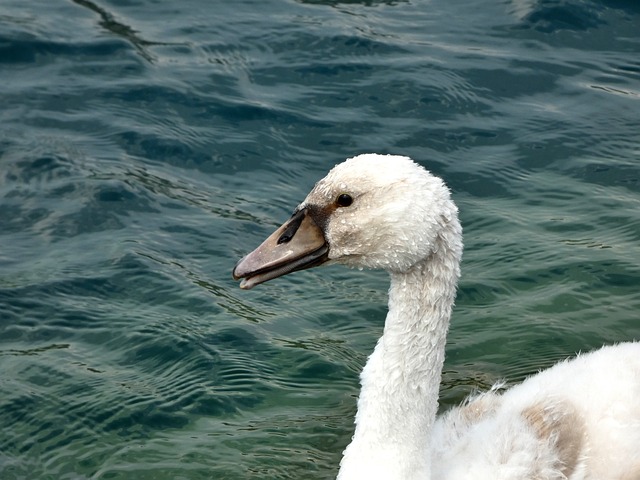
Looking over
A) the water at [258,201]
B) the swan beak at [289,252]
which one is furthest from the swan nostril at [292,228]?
the water at [258,201]

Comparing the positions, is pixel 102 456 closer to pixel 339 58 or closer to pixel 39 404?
pixel 39 404

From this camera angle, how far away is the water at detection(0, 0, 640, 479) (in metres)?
7.05

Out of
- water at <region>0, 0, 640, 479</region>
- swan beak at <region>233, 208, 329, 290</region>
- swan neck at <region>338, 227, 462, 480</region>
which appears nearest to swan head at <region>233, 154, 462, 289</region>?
swan beak at <region>233, 208, 329, 290</region>

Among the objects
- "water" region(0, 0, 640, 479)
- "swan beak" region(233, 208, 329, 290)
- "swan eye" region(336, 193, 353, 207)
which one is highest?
"swan eye" region(336, 193, 353, 207)

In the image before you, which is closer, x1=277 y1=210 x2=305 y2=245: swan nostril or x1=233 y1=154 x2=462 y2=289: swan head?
x1=233 y1=154 x2=462 y2=289: swan head

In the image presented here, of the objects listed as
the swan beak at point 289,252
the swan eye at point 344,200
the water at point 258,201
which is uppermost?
the swan eye at point 344,200

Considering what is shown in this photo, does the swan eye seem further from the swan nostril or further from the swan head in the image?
the swan nostril

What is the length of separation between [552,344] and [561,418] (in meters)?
2.02

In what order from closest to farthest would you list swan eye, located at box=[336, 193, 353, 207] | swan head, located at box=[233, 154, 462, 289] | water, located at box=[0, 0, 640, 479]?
swan head, located at box=[233, 154, 462, 289], swan eye, located at box=[336, 193, 353, 207], water, located at box=[0, 0, 640, 479]

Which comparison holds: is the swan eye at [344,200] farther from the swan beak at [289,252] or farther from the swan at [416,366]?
the swan beak at [289,252]

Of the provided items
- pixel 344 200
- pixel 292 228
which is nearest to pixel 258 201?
pixel 292 228

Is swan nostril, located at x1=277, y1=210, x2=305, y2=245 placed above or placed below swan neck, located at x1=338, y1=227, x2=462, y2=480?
above

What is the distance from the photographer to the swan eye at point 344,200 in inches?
209

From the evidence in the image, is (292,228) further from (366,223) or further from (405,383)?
(405,383)
